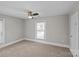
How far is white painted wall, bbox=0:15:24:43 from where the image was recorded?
16.8 ft

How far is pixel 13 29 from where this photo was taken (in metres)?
5.81

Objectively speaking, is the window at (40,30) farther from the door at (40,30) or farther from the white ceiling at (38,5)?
the white ceiling at (38,5)

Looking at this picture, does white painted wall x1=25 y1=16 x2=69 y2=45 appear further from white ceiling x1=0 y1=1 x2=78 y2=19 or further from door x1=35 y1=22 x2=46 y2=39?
white ceiling x1=0 y1=1 x2=78 y2=19

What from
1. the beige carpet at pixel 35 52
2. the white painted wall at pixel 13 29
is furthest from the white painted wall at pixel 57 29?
the white painted wall at pixel 13 29

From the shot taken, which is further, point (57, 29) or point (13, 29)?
point (13, 29)

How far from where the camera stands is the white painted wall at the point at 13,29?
512cm

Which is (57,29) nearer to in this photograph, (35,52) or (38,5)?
(35,52)

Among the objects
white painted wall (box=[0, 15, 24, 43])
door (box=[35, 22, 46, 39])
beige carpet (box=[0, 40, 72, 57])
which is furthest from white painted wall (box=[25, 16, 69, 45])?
white painted wall (box=[0, 15, 24, 43])

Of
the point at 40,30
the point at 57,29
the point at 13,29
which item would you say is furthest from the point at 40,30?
the point at 13,29

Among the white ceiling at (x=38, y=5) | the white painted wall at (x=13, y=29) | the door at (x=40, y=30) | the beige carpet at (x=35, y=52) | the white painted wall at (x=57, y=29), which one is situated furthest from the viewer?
the door at (x=40, y=30)

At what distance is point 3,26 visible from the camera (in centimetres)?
489

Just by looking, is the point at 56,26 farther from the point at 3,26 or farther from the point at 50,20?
the point at 3,26

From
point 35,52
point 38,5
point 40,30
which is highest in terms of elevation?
point 38,5

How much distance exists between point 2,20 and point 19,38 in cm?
235
